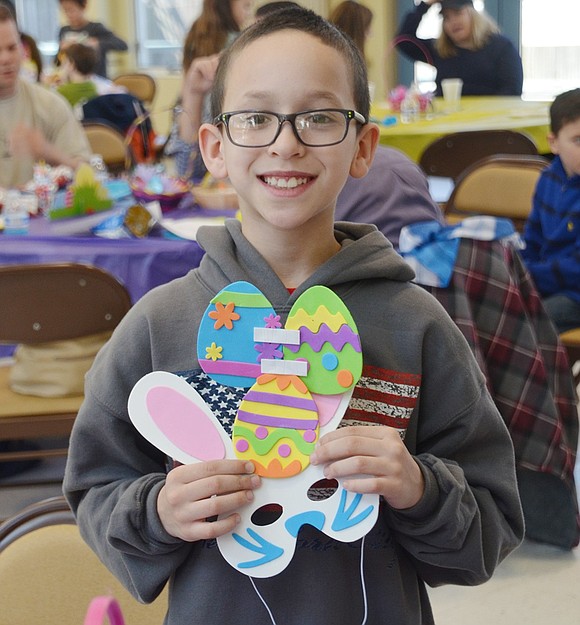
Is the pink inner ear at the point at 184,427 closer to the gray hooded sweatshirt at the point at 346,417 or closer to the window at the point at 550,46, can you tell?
the gray hooded sweatshirt at the point at 346,417

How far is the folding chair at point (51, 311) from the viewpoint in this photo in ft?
7.65

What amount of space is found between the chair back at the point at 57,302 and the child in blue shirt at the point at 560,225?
1.33m

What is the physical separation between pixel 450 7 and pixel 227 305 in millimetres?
5476

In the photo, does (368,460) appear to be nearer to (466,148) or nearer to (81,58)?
(466,148)

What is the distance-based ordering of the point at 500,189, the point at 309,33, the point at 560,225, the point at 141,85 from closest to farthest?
the point at 309,33 → the point at 560,225 → the point at 500,189 → the point at 141,85

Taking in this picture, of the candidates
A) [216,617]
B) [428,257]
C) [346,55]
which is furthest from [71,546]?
[428,257]

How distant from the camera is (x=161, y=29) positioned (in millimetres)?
11172

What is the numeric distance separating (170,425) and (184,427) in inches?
0.5

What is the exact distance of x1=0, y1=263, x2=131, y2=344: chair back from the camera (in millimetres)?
2326

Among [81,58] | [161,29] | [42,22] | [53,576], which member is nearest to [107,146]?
[81,58]

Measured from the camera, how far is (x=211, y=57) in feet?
11.6

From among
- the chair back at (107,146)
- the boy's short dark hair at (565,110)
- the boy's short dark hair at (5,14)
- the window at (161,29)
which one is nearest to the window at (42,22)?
the window at (161,29)

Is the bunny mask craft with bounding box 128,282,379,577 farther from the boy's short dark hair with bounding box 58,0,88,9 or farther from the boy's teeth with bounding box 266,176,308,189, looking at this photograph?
the boy's short dark hair with bounding box 58,0,88,9

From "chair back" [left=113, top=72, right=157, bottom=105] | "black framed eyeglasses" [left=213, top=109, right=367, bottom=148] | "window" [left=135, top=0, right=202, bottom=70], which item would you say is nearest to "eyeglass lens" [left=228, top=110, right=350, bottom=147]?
"black framed eyeglasses" [left=213, top=109, right=367, bottom=148]
